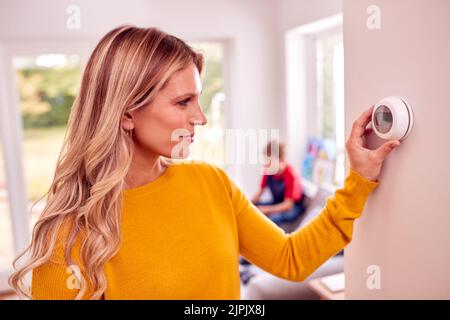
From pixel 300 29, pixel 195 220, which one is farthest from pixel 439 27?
pixel 300 29

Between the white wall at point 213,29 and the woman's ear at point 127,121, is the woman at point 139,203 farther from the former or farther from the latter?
the white wall at point 213,29

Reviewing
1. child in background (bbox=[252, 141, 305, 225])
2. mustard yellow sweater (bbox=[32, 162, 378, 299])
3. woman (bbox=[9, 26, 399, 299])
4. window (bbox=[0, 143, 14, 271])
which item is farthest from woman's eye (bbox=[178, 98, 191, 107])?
window (bbox=[0, 143, 14, 271])

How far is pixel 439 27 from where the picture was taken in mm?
621

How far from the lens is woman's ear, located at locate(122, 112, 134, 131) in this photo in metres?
0.82

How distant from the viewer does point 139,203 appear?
86 centimetres

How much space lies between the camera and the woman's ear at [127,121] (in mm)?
825

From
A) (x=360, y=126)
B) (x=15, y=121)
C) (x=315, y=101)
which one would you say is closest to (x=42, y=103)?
(x=15, y=121)

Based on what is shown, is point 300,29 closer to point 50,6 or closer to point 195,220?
point 50,6

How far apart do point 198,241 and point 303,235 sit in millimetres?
215

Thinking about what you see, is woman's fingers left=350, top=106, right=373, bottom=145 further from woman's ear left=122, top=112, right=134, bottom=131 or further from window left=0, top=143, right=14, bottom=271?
window left=0, top=143, right=14, bottom=271

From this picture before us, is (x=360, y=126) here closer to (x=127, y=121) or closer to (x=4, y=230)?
(x=127, y=121)

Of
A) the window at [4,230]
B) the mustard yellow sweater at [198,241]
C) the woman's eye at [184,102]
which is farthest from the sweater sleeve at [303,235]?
the window at [4,230]

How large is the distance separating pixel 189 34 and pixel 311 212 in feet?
5.05

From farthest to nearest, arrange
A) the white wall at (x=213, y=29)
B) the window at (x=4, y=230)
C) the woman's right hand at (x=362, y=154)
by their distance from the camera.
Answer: the window at (x=4, y=230)
the white wall at (x=213, y=29)
the woman's right hand at (x=362, y=154)
